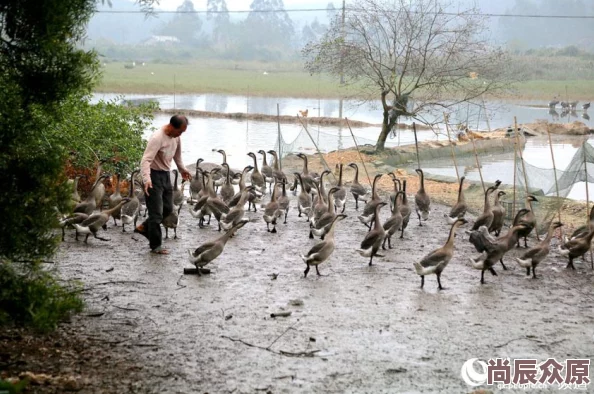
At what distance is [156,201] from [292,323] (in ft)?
12.1

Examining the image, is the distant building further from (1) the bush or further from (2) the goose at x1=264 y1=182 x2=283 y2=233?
(1) the bush

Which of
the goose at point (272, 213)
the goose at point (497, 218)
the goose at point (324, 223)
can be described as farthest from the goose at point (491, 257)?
the goose at point (272, 213)

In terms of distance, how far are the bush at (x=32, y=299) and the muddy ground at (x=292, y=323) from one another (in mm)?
661

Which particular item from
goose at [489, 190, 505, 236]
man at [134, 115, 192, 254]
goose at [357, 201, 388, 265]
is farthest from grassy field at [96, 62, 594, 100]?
man at [134, 115, 192, 254]

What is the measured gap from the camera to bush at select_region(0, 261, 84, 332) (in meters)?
6.10

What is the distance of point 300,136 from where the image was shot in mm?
26609

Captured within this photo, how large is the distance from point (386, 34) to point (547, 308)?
18.8m

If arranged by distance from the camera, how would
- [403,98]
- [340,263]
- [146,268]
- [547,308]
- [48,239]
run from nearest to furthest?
[48,239] → [547,308] → [146,268] → [340,263] → [403,98]

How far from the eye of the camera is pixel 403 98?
2564 centimetres

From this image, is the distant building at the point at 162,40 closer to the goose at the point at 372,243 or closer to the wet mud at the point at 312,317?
the wet mud at the point at 312,317

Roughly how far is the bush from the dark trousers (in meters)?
4.68

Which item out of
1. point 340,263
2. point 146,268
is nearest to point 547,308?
point 340,263

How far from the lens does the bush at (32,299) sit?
6101 millimetres

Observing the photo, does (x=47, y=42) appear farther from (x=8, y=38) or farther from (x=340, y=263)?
(x=340, y=263)
